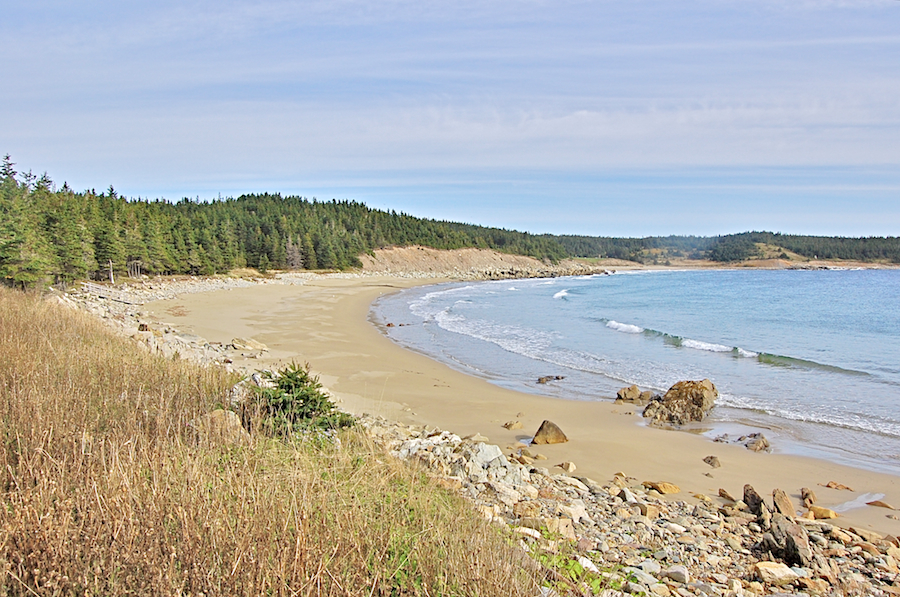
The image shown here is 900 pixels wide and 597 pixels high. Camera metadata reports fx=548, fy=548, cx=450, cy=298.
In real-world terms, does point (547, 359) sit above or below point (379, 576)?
below

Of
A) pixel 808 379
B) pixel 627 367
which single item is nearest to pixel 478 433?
pixel 627 367

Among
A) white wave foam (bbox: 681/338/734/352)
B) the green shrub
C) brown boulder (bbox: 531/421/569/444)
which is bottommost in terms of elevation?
white wave foam (bbox: 681/338/734/352)

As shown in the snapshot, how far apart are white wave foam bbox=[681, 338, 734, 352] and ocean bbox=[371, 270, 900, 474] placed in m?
0.05

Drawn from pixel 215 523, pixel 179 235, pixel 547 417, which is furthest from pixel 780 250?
pixel 215 523

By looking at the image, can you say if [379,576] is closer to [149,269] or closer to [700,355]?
[700,355]

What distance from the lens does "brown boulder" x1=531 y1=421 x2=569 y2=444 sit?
10891 millimetres

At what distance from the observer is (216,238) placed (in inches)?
2847

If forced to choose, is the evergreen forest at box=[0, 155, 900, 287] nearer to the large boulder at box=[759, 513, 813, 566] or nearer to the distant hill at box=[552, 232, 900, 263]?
the distant hill at box=[552, 232, 900, 263]

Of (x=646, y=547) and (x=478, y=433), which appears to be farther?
(x=478, y=433)

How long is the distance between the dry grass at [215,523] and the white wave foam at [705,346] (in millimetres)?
21283

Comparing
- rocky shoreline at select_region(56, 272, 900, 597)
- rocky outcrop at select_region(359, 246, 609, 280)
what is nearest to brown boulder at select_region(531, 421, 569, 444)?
rocky shoreline at select_region(56, 272, 900, 597)

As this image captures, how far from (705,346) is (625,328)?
595 cm

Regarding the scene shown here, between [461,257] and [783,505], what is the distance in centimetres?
11848

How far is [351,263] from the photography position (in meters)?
96.0
